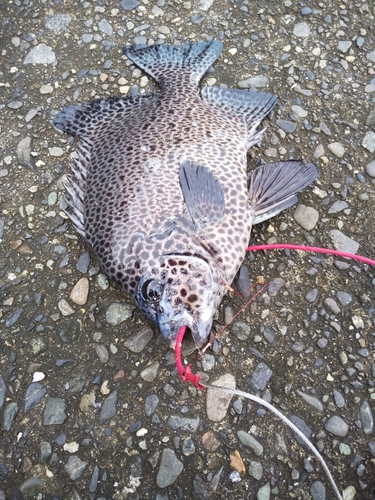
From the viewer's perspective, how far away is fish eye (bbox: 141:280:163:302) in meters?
3.35

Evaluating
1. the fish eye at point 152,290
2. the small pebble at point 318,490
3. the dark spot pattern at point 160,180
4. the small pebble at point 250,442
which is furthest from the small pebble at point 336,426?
the fish eye at point 152,290

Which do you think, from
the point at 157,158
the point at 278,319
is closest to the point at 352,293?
the point at 278,319

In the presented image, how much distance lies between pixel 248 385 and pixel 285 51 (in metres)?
3.60

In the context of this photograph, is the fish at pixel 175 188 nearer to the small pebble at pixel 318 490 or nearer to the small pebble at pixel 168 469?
the small pebble at pixel 168 469

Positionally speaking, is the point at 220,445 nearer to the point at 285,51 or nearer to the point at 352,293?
the point at 352,293

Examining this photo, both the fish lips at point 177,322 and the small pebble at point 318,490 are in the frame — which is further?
the fish lips at point 177,322

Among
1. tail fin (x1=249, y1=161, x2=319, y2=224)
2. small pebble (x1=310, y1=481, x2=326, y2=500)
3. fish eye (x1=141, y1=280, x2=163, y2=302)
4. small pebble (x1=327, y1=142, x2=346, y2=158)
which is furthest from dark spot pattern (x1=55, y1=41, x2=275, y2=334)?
small pebble (x1=310, y1=481, x2=326, y2=500)

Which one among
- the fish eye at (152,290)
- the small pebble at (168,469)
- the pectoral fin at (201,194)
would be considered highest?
the pectoral fin at (201,194)

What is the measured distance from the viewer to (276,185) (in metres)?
4.06

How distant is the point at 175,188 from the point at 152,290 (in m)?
0.87

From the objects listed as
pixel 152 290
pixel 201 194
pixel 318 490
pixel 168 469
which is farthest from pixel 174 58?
pixel 318 490

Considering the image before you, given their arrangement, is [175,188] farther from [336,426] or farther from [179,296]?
[336,426]

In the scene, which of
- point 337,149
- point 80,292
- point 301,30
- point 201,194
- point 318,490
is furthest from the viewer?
point 301,30

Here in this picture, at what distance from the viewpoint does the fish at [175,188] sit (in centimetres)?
340
